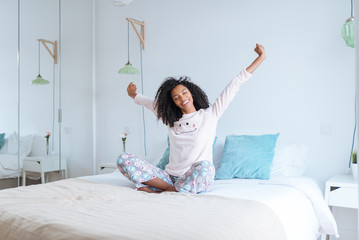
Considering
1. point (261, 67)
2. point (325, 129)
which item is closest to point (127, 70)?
point (261, 67)

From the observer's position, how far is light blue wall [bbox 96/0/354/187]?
246 centimetres

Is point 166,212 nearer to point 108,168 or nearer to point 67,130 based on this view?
point 108,168

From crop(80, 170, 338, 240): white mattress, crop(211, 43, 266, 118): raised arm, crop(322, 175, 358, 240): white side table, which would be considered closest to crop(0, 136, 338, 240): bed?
crop(80, 170, 338, 240): white mattress

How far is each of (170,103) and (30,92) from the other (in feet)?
5.42

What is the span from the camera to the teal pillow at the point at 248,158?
88.9 inches


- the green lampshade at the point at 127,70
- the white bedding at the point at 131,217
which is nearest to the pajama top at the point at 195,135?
the white bedding at the point at 131,217

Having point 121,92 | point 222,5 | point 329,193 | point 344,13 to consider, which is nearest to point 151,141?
point 121,92

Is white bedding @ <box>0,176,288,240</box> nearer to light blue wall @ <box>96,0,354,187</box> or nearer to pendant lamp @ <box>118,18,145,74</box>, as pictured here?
light blue wall @ <box>96,0,354,187</box>

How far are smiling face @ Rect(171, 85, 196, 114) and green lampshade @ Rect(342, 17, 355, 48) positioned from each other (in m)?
1.08

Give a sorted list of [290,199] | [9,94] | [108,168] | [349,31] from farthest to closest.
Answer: [108,168]
[9,94]
[349,31]
[290,199]

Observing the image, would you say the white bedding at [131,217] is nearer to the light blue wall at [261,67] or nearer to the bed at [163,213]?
the bed at [163,213]

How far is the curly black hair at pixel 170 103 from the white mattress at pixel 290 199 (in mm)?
498

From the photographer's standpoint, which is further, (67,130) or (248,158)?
(67,130)

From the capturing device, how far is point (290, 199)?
5.80ft
